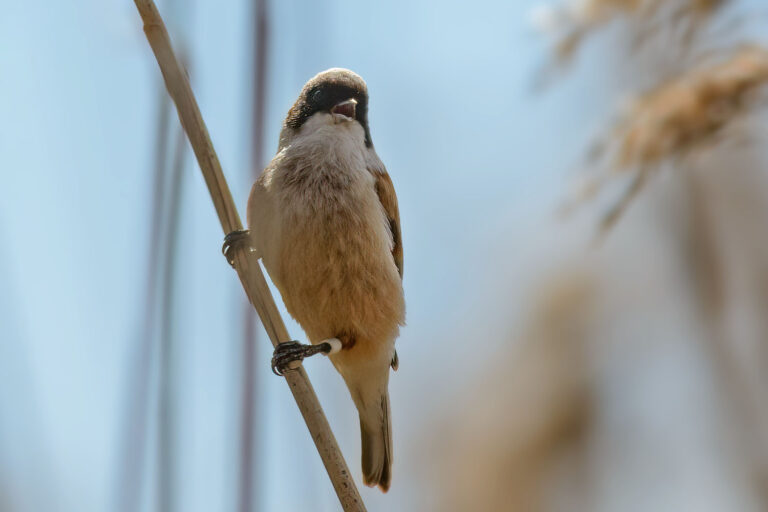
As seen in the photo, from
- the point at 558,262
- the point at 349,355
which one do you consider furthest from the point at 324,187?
the point at 558,262

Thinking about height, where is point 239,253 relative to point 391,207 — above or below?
below

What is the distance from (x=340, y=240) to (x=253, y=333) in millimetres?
1167

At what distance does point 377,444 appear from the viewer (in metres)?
3.31

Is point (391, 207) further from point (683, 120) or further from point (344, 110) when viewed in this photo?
point (683, 120)

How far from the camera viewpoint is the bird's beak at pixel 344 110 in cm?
307

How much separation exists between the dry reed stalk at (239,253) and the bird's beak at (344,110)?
3.18 ft

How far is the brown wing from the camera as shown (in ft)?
10.4

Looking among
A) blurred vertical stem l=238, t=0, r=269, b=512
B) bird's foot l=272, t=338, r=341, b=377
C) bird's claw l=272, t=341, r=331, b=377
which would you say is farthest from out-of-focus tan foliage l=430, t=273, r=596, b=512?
blurred vertical stem l=238, t=0, r=269, b=512

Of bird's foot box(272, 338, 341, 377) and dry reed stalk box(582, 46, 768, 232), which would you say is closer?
bird's foot box(272, 338, 341, 377)

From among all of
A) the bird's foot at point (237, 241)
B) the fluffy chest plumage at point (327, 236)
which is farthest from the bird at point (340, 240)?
the bird's foot at point (237, 241)

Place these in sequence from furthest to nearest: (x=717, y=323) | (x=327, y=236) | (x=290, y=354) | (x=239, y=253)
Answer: (x=717, y=323) < (x=327, y=236) < (x=290, y=354) < (x=239, y=253)

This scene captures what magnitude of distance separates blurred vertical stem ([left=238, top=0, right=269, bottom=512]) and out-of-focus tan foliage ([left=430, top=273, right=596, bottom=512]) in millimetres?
1682

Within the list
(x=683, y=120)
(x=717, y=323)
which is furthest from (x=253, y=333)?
(x=717, y=323)

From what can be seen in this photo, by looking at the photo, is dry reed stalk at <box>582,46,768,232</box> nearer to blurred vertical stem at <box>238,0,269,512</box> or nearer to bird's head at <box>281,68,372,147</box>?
bird's head at <box>281,68,372,147</box>
